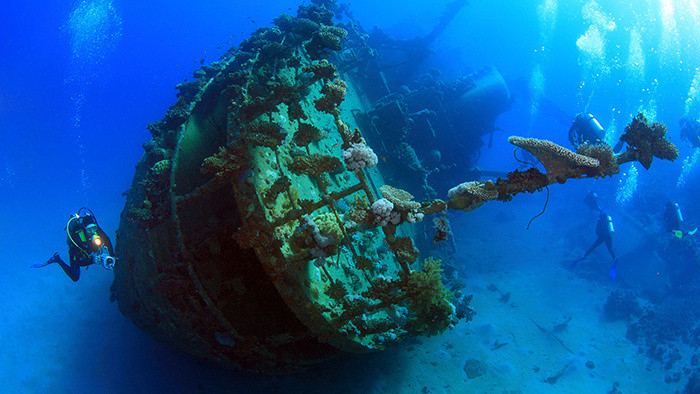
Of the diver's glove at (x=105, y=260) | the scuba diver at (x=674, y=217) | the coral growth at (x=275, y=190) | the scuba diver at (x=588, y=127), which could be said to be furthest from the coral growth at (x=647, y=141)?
the scuba diver at (x=674, y=217)

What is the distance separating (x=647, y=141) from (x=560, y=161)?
3.24 feet

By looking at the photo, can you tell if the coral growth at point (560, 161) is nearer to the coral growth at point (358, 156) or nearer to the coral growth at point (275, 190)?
the coral growth at point (358, 156)

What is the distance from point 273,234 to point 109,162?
7360 cm

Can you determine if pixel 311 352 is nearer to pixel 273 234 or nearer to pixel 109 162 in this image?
pixel 273 234

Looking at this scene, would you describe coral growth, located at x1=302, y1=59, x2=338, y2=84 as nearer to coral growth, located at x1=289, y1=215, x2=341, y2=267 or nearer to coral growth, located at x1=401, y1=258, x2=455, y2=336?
coral growth, located at x1=289, y1=215, x2=341, y2=267

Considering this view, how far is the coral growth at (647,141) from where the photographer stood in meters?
3.18

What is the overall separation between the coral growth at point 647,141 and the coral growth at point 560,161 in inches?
20.9

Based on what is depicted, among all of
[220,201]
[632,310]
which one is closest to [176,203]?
[220,201]

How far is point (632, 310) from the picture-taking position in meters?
15.0

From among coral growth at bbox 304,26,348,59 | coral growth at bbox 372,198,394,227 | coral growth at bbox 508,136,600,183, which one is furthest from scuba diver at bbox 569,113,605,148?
coral growth at bbox 372,198,394,227

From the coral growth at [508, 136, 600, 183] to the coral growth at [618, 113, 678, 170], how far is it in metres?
0.53

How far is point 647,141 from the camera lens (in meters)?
3.19

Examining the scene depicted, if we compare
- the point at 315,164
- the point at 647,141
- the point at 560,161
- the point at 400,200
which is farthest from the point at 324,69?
the point at 647,141

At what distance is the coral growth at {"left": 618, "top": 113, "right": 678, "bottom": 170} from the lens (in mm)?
3176
